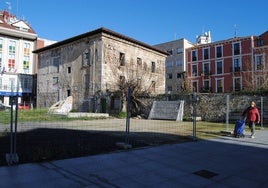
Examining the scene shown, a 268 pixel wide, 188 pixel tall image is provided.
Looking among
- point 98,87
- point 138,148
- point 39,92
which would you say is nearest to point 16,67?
point 39,92

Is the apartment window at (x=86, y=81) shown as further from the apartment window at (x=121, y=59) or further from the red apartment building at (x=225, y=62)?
the red apartment building at (x=225, y=62)

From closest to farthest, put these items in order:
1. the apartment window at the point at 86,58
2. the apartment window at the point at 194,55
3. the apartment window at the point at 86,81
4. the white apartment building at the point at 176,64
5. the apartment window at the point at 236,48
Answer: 1. the apartment window at the point at 86,81
2. the apartment window at the point at 86,58
3. the apartment window at the point at 236,48
4. the apartment window at the point at 194,55
5. the white apartment building at the point at 176,64

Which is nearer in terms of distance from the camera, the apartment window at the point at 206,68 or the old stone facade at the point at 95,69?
the old stone facade at the point at 95,69

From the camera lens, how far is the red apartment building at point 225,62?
45.8m

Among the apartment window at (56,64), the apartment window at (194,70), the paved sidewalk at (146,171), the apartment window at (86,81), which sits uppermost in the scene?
the apartment window at (194,70)

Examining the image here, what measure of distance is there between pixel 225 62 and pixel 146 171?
47.7 meters

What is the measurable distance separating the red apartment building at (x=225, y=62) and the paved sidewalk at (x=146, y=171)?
39.4 meters

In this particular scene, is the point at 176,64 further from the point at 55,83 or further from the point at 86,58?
the point at 86,58

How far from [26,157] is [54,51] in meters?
31.5

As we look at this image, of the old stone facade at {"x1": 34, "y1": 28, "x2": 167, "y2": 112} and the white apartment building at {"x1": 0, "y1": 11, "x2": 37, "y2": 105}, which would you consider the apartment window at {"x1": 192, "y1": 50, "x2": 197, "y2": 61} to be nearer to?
the old stone facade at {"x1": 34, "y1": 28, "x2": 167, "y2": 112}

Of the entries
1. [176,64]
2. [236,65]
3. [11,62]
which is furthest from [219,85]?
[11,62]

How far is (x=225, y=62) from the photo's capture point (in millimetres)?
49750

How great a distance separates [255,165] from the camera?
20.8 feet

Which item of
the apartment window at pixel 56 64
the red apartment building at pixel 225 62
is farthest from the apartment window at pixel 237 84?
the apartment window at pixel 56 64
